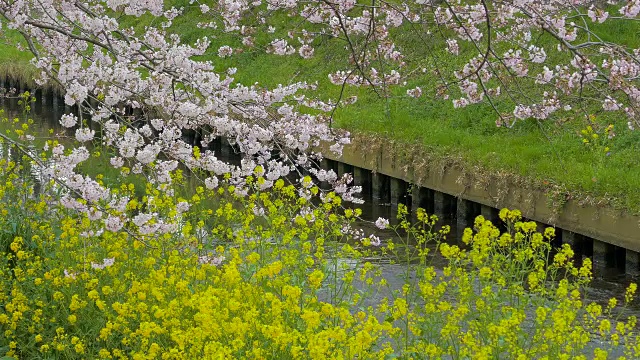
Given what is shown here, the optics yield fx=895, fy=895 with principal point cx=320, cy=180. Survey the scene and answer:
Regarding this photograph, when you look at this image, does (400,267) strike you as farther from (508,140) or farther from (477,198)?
(508,140)

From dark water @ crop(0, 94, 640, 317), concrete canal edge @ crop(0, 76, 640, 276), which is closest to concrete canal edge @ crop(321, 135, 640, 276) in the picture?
concrete canal edge @ crop(0, 76, 640, 276)

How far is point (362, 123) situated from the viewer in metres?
14.5

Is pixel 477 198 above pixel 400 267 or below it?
above

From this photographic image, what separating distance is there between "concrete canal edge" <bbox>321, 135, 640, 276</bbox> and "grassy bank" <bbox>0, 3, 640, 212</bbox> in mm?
171

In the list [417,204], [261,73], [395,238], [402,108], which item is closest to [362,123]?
[402,108]

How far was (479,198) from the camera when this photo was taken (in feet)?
37.4

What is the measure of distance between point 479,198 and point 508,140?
57.3 inches

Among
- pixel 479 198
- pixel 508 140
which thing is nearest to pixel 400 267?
pixel 479 198

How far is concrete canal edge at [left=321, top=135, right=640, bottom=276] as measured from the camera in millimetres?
9734

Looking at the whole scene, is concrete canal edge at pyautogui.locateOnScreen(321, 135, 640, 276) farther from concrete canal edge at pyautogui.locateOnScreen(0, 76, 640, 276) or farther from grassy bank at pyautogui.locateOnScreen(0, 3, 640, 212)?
grassy bank at pyautogui.locateOnScreen(0, 3, 640, 212)

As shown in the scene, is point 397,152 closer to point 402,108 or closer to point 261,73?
point 402,108

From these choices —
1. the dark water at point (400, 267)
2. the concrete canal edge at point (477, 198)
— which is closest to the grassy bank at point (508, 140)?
the concrete canal edge at point (477, 198)

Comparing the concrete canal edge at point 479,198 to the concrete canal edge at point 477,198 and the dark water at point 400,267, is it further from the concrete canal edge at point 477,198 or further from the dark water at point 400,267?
the dark water at point 400,267

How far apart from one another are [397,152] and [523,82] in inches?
92.8
